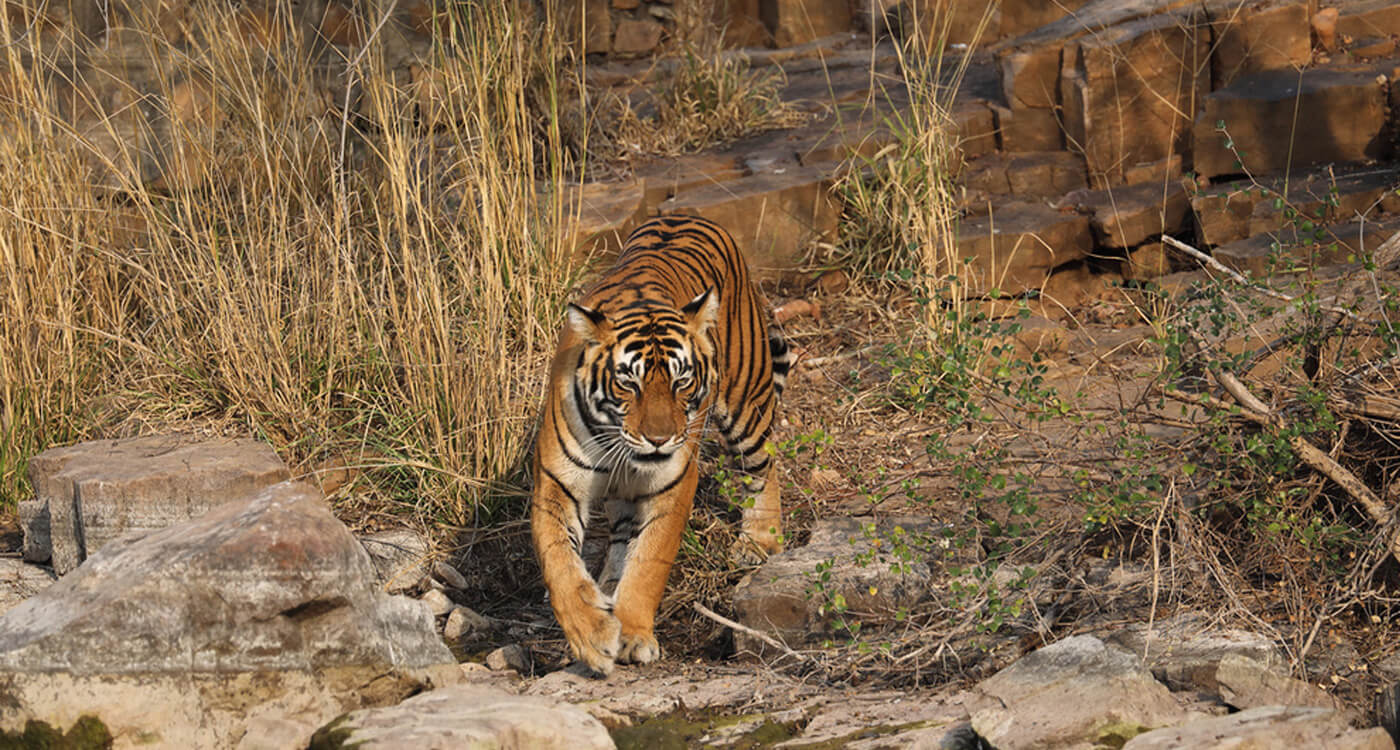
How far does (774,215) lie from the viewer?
769 centimetres

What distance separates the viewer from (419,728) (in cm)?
359

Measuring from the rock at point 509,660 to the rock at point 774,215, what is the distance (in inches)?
129

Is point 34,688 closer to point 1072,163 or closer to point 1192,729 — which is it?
point 1192,729

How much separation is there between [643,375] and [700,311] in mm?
325

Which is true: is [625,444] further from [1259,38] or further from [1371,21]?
[1371,21]

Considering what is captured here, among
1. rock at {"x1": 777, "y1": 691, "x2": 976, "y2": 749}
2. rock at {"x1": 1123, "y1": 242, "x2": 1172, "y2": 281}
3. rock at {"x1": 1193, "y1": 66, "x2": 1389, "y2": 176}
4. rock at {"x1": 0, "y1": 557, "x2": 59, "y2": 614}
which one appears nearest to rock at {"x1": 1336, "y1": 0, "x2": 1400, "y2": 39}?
rock at {"x1": 1193, "y1": 66, "x2": 1389, "y2": 176}

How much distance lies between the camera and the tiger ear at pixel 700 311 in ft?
15.1

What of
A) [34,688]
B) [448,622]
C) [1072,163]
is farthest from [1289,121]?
[34,688]

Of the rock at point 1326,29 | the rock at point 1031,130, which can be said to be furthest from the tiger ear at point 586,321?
the rock at point 1326,29

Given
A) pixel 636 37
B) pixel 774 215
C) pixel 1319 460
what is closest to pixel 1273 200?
pixel 774 215

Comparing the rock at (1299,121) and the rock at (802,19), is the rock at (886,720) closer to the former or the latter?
the rock at (1299,121)

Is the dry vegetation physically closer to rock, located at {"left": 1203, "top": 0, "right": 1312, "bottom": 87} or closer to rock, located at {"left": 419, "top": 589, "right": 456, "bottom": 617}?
rock, located at {"left": 419, "top": 589, "right": 456, "bottom": 617}

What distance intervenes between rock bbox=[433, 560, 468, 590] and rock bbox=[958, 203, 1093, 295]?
3021mm

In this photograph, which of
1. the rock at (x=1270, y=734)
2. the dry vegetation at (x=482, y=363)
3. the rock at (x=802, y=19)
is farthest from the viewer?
the rock at (x=802, y=19)
